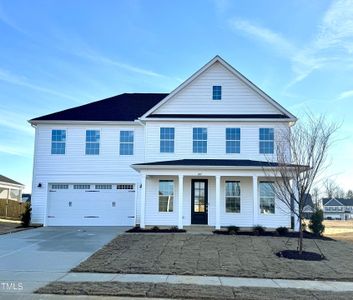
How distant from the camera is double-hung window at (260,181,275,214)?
2050cm

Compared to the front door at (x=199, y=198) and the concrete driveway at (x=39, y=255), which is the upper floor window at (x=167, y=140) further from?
the concrete driveway at (x=39, y=255)

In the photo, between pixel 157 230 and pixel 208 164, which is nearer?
pixel 157 230

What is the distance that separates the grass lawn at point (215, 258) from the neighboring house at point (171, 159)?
3.86m

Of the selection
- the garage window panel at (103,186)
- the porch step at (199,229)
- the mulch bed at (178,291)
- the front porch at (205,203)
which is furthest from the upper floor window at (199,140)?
the mulch bed at (178,291)

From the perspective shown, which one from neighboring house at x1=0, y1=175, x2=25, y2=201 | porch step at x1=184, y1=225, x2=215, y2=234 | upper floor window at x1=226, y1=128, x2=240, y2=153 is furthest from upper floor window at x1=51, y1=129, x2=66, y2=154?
neighboring house at x1=0, y1=175, x2=25, y2=201

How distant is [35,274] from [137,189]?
12.6 m

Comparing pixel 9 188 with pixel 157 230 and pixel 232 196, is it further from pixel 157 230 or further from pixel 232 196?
pixel 232 196

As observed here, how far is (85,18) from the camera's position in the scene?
55.8 feet

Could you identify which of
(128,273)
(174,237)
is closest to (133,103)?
(174,237)

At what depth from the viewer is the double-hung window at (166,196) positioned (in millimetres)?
20797

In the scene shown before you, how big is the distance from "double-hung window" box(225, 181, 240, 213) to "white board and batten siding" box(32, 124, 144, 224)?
5.13 metres

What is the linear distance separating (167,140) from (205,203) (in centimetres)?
387

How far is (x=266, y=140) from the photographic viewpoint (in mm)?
21188

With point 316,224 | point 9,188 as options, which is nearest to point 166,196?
point 316,224
